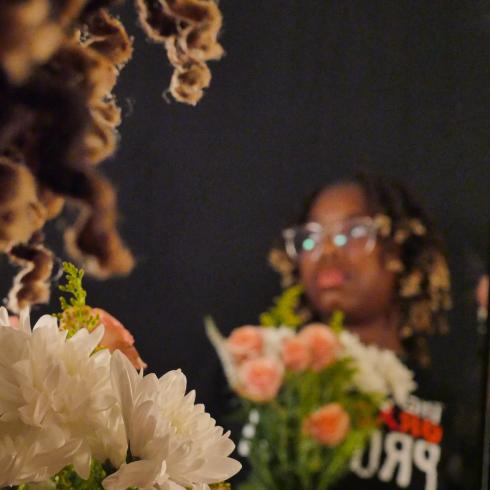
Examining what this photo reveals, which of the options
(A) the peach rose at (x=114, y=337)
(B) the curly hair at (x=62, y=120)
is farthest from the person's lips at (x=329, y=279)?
(A) the peach rose at (x=114, y=337)

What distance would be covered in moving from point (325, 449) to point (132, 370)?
1.10 metres

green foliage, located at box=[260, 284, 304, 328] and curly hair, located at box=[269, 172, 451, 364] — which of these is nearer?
green foliage, located at box=[260, 284, 304, 328]

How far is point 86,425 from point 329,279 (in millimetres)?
1196

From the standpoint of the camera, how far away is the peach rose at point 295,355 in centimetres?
185

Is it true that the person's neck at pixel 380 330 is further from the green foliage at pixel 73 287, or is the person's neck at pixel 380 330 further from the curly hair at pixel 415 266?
the green foliage at pixel 73 287

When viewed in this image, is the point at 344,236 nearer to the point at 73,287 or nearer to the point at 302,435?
the point at 302,435

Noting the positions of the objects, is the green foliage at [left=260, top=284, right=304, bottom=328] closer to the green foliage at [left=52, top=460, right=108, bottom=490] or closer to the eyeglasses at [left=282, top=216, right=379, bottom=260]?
the eyeglasses at [left=282, top=216, right=379, bottom=260]

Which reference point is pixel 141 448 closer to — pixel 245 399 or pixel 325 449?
pixel 245 399

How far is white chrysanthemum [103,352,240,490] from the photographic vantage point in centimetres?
84

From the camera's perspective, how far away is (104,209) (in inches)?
46.5

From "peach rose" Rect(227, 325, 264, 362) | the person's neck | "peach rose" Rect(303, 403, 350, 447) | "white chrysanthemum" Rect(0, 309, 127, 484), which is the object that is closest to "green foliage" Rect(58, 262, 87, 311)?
"white chrysanthemum" Rect(0, 309, 127, 484)

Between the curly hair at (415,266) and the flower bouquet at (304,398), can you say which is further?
the curly hair at (415,266)

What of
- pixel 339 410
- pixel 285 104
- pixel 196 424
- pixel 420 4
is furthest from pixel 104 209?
pixel 420 4

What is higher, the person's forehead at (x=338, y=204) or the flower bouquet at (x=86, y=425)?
the person's forehead at (x=338, y=204)
